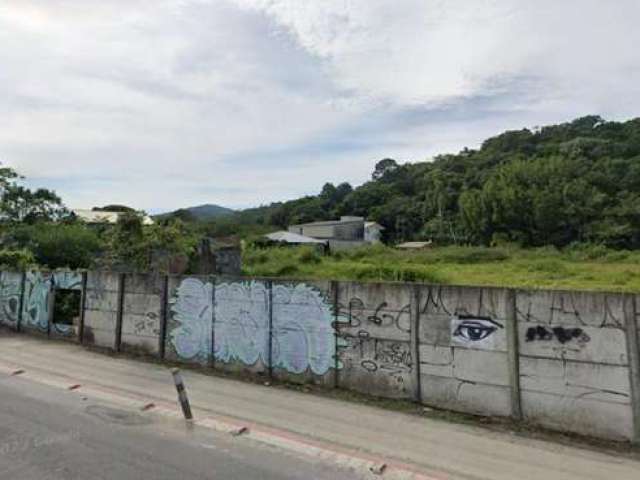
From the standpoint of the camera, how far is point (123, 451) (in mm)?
6785

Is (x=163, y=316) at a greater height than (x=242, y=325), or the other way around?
(x=163, y=316)

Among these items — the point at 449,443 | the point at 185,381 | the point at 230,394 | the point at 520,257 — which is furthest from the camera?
the point at 520,257

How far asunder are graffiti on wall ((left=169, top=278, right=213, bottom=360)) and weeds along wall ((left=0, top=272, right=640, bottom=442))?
24 mm

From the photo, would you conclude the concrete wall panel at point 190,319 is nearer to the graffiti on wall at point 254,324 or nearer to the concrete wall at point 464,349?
the graffiti on wall at point 254,324

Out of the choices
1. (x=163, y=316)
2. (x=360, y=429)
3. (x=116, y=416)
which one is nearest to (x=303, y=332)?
(x=360, y=429)

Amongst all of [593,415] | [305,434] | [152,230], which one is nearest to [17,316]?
[152,230]

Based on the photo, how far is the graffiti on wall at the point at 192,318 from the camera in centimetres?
1199

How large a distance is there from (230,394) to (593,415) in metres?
5.96

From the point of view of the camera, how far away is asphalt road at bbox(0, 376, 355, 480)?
241 inches

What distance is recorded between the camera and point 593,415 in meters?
7.53

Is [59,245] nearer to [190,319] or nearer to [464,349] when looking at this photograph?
[190,319]

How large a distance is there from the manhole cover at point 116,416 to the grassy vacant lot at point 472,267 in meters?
5.98

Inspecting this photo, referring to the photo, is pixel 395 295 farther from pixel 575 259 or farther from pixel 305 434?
pixel 575 259

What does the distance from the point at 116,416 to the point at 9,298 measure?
36.6 feet
